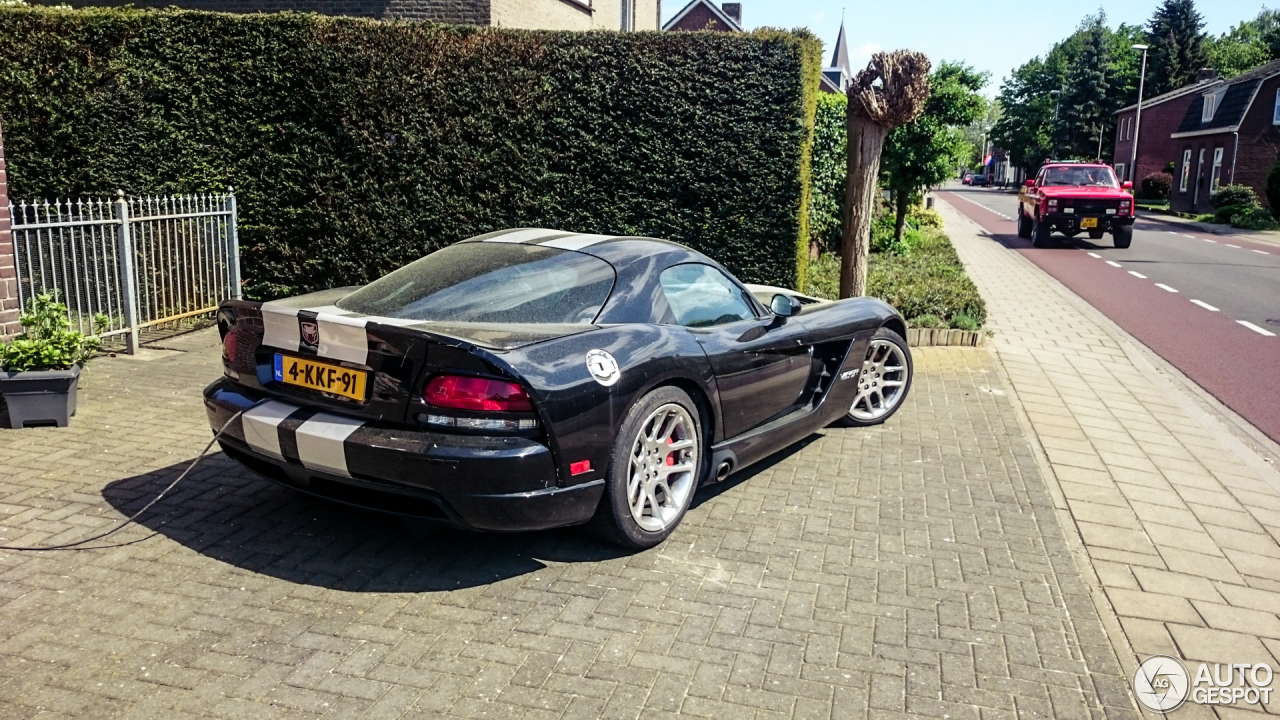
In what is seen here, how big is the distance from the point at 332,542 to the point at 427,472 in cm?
90

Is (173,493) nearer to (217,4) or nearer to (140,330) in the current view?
(140,330)

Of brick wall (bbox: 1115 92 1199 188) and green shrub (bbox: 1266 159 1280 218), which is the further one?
brick wall (bbox: 1115 92 1199 188)

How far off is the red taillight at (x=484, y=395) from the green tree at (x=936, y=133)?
13981 mm

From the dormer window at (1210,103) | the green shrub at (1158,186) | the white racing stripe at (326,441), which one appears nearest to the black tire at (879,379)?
the white racing stripe at (326,441)

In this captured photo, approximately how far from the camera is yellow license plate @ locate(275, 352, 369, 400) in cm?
377

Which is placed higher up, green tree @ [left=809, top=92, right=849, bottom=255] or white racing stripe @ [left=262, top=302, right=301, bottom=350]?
green tree @ [left=809, top=92, right=849, bottom=255]

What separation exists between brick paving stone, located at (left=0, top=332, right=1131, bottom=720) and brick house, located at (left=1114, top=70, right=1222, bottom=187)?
5668cm

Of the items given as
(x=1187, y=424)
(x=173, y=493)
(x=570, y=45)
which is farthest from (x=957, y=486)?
(x=570, y=45)

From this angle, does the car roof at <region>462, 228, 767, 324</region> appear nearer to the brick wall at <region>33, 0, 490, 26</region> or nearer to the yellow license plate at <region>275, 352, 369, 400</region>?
the yellow license plate at <region>275, 352, 369, 400</region>

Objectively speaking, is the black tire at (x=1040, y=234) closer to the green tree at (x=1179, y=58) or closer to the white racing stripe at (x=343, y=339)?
the white racing stripe at (x=343, y=339)

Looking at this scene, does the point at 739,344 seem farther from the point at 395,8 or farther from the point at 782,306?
the point at 395,8

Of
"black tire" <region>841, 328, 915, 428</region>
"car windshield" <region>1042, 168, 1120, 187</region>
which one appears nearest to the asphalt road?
"car windshield" <region>1042, 168, 1120, 187</region>

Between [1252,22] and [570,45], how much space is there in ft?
411

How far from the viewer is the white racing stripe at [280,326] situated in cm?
398
